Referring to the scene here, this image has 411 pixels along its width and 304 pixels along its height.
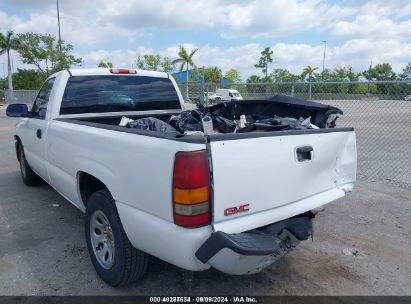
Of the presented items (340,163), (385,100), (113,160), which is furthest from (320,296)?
(385,100)

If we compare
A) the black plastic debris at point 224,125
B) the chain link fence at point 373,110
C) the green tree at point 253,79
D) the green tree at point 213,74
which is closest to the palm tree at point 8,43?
the green tree at point 213,74

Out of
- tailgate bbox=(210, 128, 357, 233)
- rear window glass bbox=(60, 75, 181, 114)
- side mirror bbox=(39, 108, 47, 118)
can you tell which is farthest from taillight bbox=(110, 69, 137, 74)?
tailgate bbox=(210, 128, 357, 233)

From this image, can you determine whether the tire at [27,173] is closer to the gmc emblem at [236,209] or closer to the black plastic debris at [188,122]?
the black plastic debris at [188,122]

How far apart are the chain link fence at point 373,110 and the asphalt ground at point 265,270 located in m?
1.71

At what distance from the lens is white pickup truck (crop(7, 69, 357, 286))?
234cm

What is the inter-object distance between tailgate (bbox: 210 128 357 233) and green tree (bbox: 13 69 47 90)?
53.7 meters

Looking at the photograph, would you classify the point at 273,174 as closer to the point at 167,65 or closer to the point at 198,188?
the point at 198,188

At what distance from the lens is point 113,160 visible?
111 inches

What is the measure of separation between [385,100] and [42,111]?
5635mm

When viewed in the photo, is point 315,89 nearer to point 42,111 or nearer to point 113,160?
point 42,111

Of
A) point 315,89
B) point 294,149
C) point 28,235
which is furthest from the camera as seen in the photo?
point 315,89

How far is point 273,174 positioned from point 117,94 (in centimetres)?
284

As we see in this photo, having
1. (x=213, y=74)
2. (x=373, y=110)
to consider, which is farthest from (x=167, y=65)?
(x=373, y=110)

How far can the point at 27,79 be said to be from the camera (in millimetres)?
53031
